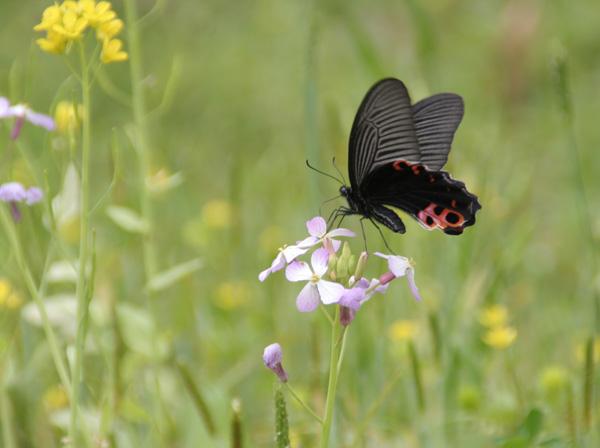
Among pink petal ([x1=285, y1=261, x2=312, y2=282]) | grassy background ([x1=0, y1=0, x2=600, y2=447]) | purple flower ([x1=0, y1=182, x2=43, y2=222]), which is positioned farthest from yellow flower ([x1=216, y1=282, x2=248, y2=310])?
pink petal ([x1=285, y1=261, x2=312, y2=282])

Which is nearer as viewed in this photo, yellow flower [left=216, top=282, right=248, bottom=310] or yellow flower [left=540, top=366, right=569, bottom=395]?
yellow flower [left=540, top=366, right=569, bottom=395]

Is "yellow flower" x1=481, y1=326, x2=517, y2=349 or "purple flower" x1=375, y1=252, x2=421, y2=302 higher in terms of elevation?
"yellow flower" x1=481, y1=326, x2=517, y2=349

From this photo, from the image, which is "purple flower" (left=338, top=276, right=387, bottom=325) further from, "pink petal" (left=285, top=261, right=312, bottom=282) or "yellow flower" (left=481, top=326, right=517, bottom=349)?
"yellow flower" (left=481, top=326, right=517, bottom=349)

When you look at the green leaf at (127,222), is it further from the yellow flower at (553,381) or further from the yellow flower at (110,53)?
the yellow flower at (553,381)

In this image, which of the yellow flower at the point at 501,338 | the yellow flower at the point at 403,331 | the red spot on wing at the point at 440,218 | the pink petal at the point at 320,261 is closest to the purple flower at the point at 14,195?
the pink petal at the point at 320,261

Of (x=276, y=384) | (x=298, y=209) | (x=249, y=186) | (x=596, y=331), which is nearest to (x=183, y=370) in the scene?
(x=276, y=384)

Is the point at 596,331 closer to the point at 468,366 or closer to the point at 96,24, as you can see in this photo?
the point at 468,366

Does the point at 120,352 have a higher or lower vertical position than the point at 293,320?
lower
